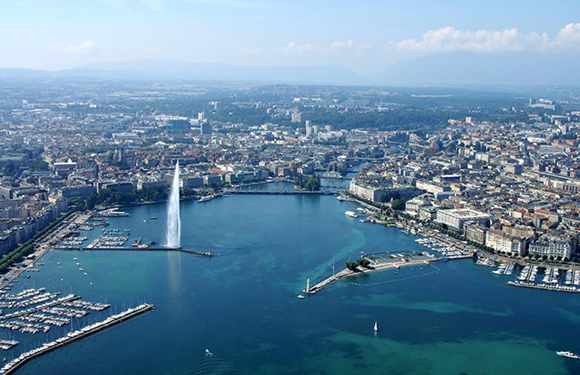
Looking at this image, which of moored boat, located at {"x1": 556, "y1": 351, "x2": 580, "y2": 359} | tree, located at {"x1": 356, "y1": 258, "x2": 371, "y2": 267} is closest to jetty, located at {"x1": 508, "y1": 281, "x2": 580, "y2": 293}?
tree, located at {"x1": 356, "y1": 258, "x2": 371, "y2": 267}

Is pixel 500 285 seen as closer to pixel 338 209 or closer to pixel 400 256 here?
pixel 400 256

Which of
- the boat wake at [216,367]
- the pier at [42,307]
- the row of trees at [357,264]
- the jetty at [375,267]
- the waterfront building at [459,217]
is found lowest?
the boat wake at [216,367]

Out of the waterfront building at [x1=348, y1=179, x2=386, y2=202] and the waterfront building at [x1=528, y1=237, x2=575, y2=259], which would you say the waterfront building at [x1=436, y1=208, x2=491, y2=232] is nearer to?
the waterfront building at [x1=528, y1=237, x2=575, y2=259]

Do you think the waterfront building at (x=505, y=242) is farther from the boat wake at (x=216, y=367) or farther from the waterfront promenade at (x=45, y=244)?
the waterfront promenade at (x=45, y=244)

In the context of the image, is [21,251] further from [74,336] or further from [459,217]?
[459,217]

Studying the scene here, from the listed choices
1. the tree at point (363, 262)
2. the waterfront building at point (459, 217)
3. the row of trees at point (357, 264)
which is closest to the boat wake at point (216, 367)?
the row of trees at point (357, 264)

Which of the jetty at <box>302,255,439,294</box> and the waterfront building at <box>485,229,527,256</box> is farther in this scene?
the waterfront building at <box>485,229,527,256</box>
